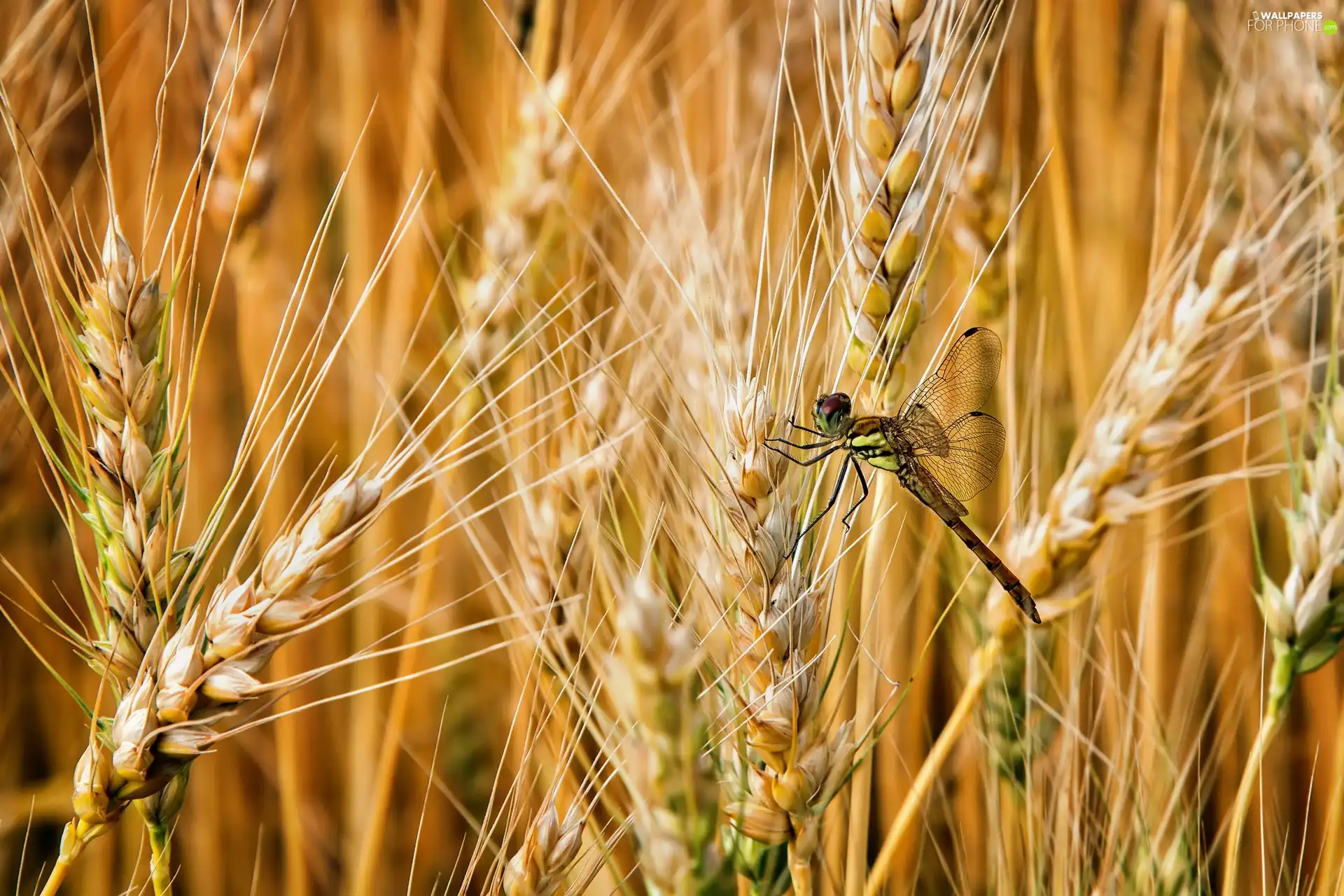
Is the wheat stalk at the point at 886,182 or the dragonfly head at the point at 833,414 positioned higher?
the wheat stalk at the point at 886,182

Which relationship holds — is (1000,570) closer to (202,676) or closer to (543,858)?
(543,858)

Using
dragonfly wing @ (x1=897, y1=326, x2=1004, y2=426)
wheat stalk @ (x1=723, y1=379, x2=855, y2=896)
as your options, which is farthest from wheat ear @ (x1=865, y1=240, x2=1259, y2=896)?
wheat stalk @ (x1=723, y1=379, x2=855, y2=896)

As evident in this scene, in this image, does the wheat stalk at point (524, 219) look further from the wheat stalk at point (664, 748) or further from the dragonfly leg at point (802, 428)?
the wheat stalk at point (664, 748)

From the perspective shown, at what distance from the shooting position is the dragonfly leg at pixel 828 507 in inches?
24.6

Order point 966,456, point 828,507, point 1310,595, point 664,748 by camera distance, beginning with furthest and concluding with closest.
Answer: point 966,456 < point 1310,595 < point 828,507 < point 664,748

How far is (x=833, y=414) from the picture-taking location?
732mm

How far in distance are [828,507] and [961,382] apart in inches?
13.1

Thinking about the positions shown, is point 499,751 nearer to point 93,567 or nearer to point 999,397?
point 93,567

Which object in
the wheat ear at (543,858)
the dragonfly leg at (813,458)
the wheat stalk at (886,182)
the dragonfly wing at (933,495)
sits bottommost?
the wheat ear at (543,858)

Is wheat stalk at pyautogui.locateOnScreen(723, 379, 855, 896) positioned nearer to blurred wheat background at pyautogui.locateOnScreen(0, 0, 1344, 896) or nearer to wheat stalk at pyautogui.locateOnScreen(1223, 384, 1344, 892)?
blurred wheat background at pyautogui.locateOnScreen(0, 0, 1344, 896)

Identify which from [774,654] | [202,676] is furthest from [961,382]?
[202,676]

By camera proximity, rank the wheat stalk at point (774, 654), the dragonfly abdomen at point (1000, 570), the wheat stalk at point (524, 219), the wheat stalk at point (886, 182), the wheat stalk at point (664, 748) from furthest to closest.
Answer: the wheat stalk at point (524, 219) < the dragonfly abdomen at point (1000, 570) < the wheat stalk at point (886, 182) < the wheat stalk at point (774, 654) < the wheat stalk at point (664, 748)

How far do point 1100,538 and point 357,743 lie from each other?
0.78 m

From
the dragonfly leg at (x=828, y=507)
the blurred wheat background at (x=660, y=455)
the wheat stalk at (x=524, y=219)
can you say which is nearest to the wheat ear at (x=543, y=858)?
the blurred wheat background at (x=660, y=455)
